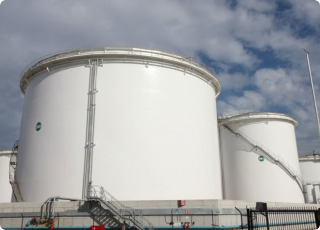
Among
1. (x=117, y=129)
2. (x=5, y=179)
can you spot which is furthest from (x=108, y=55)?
(x=5, y=179)

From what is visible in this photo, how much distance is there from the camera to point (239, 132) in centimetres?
2884

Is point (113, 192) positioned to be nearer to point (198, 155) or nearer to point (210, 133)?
point (198, 155)

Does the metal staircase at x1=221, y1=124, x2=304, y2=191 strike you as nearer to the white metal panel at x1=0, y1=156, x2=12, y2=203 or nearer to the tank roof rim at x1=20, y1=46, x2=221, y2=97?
the tank roof rim at x1=20, y1=46, x2=221, y2=97

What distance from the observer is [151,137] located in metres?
18.1

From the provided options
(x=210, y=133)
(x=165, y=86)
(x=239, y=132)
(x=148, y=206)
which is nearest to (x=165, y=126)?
(x=165, y=86)

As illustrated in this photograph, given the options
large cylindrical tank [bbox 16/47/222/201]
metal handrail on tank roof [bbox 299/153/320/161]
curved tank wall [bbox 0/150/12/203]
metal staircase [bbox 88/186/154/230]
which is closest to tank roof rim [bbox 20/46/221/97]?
large cylindrical tank [bbox 16/47/222/201]

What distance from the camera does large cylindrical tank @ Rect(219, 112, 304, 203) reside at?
26906 millimetres

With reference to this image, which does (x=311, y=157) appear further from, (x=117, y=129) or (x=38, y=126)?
(x=38, y=126)

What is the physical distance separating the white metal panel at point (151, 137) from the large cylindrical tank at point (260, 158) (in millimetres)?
7764

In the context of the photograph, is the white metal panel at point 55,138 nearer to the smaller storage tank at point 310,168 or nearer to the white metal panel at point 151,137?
the white metal panel at point 151,137

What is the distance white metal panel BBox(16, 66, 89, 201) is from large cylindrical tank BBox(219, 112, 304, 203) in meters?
15.0

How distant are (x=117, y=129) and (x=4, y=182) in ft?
71.6

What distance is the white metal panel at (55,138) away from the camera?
1750 centimetres

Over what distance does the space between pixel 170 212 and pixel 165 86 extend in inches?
301
